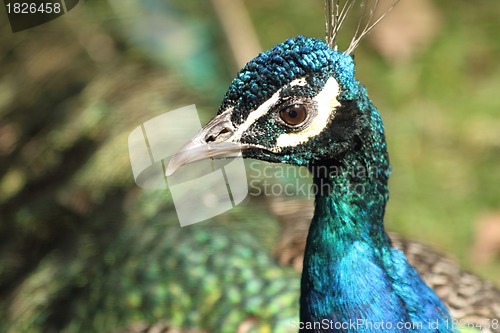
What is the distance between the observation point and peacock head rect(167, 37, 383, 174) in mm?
1506

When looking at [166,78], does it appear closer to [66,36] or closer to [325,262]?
[66,36]

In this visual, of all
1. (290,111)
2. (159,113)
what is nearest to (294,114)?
(290,111)

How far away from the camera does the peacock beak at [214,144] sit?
1534mm

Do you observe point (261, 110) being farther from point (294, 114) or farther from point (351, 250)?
point (351, 250)

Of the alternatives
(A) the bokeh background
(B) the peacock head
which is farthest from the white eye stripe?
(A) the bokeh background

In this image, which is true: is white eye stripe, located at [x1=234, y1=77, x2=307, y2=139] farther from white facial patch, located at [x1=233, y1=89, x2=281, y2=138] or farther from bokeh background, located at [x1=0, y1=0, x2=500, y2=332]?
bokeh background, located at [x1=0, y1=0, x2=500, y2=332]

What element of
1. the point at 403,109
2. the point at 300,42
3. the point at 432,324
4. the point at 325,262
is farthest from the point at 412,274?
the point at 403,109

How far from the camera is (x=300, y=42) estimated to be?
154 cm

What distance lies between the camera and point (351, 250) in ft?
5.47

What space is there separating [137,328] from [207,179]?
0.60 meters

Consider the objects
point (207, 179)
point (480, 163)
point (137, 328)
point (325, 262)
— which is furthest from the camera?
point (480, 163)

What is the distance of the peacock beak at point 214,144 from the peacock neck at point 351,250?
217 mm

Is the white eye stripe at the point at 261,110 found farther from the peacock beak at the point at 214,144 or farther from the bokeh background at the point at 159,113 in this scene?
the bokeh background at the point at 159,113

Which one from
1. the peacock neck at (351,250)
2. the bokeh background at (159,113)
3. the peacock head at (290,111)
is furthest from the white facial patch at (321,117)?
the bokeh background at (159,113)
